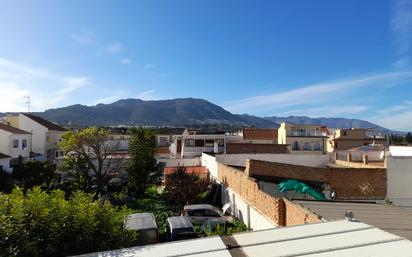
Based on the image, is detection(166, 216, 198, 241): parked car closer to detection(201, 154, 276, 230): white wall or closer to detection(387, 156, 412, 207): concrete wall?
detection(201, 154, 276, 230): white wall

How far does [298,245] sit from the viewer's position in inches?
204

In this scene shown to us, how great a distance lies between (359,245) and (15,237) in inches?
209

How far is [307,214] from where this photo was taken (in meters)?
10.2

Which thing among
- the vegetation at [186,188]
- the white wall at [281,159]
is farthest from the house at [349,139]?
the vegetation at [186,188]

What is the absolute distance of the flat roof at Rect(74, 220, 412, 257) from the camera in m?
4.83

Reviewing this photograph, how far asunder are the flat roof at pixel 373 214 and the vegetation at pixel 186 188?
13.0 m

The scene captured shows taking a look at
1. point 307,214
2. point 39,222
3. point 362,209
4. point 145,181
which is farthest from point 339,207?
point 145,181

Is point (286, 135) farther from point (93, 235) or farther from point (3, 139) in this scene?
point (93, 235)

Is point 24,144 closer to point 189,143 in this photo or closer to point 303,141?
point 189,143

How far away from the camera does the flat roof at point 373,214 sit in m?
8.27

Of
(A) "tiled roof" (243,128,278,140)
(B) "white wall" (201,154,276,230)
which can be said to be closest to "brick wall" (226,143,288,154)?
(A) "tiled roof" (243,128,278,140)

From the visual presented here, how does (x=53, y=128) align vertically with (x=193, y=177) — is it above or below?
above

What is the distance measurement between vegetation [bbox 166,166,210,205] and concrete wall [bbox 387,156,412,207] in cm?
1160

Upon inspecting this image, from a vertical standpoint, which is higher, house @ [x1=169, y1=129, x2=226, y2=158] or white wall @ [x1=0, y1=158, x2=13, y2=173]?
house @ [x1=169, y1=129, x2=226, y2=158]
